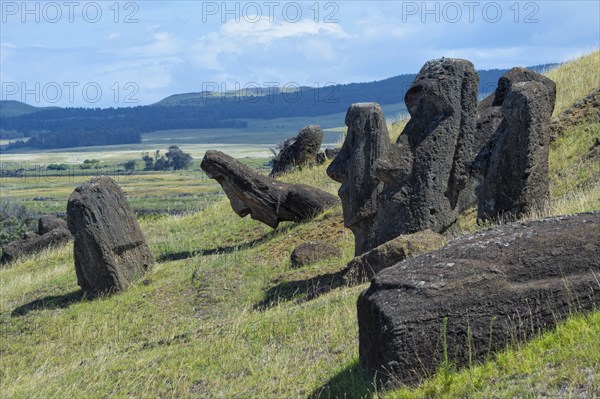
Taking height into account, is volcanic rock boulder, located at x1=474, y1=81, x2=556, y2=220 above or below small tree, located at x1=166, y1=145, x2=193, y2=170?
above

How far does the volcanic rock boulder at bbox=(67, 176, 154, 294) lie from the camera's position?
2270 centimetres

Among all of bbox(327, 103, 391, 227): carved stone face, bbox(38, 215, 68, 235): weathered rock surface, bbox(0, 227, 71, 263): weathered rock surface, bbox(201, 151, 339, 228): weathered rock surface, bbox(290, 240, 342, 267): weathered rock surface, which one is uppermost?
bbox(327, 103, 391, 227): carved stone face

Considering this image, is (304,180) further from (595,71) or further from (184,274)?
(184,274)

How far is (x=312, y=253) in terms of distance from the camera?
21.0 m

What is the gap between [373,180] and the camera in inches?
778

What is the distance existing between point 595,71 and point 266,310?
20960mm

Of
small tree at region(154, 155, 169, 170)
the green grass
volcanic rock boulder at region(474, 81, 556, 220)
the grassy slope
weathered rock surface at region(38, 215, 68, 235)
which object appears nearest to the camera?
the grassy slope

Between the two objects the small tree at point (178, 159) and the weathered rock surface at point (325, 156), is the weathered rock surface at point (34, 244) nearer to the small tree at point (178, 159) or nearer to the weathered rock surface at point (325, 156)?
the weathered rock surface at point (325, 156)

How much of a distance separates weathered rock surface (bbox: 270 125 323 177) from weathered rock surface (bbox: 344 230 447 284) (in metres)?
22.2

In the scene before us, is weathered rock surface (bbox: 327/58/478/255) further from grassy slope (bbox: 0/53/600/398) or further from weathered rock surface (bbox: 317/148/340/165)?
weathered rock surface (bbox: 317/148/340/165)

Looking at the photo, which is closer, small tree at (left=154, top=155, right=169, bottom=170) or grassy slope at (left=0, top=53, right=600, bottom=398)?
grassy slope at (left=0, top=53, right=600, bottom=398)

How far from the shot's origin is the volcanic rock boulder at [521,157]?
16594 millimetres

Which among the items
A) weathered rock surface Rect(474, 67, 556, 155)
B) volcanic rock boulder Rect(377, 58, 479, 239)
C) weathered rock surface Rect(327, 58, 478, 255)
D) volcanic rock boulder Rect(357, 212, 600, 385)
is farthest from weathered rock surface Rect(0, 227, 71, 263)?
volcanic rock boulder Rect(357, 212, 600, 385)

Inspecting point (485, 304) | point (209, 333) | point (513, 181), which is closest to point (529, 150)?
point (513, 181)
